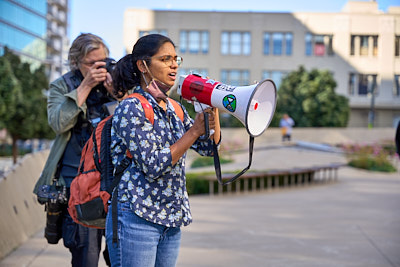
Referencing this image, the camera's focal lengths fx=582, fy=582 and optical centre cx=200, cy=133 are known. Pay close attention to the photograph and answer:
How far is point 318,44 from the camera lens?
Answer: 57625mm

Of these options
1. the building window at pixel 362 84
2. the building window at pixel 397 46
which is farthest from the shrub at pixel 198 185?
the building window at pixel 362 84

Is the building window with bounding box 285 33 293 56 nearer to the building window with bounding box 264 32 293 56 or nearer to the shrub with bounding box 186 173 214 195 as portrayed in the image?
the building window with bounding box 264 32 293 56

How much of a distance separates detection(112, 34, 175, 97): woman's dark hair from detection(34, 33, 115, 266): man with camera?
71cm

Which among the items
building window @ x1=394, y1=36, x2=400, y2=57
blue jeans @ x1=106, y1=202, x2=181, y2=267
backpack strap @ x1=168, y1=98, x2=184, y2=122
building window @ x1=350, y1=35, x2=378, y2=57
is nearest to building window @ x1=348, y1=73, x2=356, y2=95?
building window @ x1=350, y1=35, x2=378, y2=57

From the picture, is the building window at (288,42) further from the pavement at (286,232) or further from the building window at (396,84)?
the pavement at (286,232)

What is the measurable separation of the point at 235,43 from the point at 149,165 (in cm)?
→ 5547

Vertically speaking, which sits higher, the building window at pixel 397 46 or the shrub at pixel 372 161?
the building window at pixel 397 46

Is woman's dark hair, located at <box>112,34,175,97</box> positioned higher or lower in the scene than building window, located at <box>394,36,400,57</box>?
lower

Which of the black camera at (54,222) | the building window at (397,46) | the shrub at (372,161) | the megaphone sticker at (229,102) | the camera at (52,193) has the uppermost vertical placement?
the building window at (397,46)

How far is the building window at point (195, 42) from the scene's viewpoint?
56.9 meters

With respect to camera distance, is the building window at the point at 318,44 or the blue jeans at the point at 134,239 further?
the building window at the point at 318,44

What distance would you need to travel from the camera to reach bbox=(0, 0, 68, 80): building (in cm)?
6225

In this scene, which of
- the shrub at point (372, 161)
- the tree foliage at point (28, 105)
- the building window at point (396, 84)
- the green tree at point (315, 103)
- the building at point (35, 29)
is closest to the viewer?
the shrub at point (372, 161)

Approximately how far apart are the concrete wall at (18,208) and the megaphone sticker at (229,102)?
3891 mm
